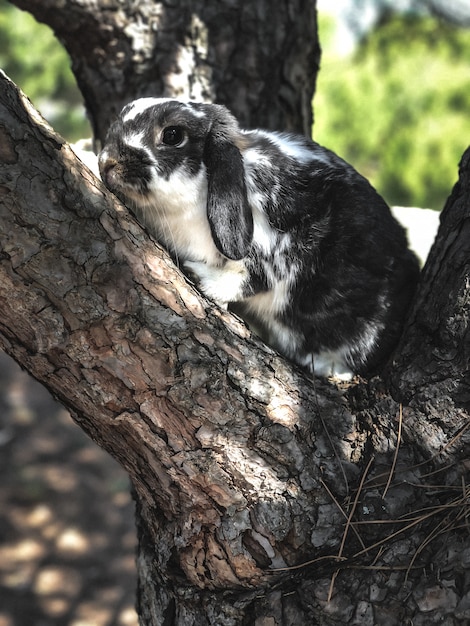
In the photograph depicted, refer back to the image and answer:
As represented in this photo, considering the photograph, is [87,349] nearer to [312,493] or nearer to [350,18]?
[312,493]

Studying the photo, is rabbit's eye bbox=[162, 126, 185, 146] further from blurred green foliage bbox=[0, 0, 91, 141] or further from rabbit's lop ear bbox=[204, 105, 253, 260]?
blurred green foliage bbox=[0, 0, 91, 141]

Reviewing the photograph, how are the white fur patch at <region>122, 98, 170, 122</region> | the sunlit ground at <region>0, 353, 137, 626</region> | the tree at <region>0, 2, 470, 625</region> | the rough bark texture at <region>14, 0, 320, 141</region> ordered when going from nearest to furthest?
the tree at <region>0, 2, 470, 625</region> → the white fur patch at <region>122, 98, 170, 122</region> → the rough bark texture at <region>14, 0, 320, 141</region> → the sunlit ground at <region>0, 353, 137, 626</region>

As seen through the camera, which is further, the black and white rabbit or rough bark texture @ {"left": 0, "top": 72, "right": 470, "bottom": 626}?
the black and white rabbit

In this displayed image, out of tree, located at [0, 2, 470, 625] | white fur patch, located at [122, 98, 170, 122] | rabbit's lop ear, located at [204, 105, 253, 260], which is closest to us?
tree, located at [0, 2, 470, 625]

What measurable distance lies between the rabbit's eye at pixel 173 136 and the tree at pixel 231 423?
1.41 feet

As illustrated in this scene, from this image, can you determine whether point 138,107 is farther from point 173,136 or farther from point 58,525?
point 58,525

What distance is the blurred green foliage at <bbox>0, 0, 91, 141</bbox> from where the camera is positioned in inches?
217

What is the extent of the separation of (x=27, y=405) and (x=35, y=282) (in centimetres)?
360

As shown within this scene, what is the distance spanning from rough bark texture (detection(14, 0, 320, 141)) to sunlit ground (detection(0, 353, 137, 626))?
239 cm

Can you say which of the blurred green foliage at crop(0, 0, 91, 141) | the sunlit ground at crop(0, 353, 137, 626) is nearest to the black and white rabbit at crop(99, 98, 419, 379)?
the sunlit ground at crop(0, 353, 137, 626)

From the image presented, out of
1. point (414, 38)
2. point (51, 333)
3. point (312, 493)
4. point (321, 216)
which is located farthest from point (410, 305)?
point (414, 38)

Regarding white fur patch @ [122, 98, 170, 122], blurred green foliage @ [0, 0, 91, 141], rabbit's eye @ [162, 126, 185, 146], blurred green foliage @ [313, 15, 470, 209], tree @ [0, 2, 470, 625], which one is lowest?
tree @ [0, 2, 470, 625]

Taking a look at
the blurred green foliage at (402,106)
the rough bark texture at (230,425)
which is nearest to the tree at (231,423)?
the rough bark texture at (230,425)

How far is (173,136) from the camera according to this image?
6.43 ft
